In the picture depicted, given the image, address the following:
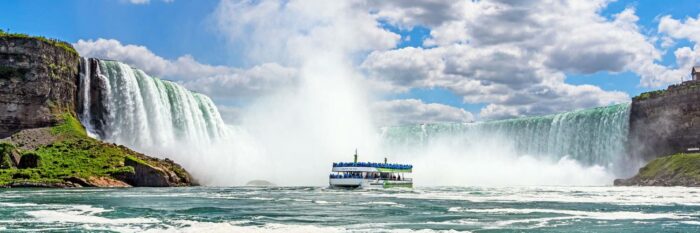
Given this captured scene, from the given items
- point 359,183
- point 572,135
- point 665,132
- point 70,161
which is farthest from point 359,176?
point 665,132

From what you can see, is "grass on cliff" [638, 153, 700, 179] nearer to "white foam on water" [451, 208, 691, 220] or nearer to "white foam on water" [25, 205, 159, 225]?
"white foam on water" [451, 208, 691, 220]

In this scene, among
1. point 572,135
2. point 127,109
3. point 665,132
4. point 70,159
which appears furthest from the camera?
point 572,135

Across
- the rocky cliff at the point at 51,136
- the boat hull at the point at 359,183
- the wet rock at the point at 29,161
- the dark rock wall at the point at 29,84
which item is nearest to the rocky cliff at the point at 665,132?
the boat hull at the point at 359,183

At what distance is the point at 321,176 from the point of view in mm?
97250

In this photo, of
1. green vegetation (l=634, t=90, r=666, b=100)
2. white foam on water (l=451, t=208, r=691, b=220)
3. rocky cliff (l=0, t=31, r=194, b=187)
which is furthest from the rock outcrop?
rocky cliff (l=0, t=31, r=194, b=187)

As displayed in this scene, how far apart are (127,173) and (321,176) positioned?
32.0 meters

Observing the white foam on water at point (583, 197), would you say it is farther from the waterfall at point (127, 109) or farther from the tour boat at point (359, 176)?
the waterfall at point (127, 109)

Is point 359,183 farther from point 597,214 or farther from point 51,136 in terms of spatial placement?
point 597,214

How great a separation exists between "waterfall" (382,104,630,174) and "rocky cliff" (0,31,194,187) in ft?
163

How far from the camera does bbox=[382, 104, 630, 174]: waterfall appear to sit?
3760 inches

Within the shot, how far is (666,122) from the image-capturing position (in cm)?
8894

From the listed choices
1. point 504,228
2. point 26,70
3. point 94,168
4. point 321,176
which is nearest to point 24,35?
point 26,70

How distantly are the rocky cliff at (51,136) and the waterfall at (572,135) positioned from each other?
49.6 m

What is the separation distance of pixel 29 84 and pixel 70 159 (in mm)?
12918
